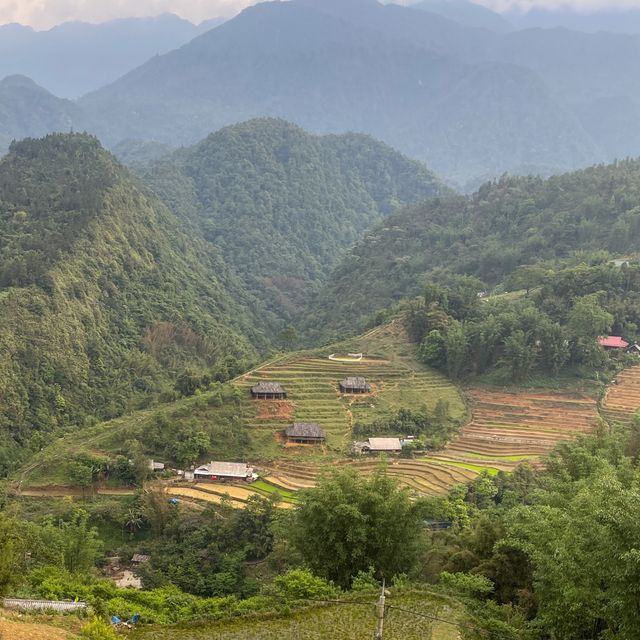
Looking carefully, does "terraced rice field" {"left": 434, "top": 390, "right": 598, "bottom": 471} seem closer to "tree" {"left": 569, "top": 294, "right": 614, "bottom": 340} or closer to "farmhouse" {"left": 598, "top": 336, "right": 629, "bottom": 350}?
"tree" {"left": 569, "top": 294, "right": 614, "bottom": 340}

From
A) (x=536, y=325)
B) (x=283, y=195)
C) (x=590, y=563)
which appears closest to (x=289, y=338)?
(x=536, y=325)

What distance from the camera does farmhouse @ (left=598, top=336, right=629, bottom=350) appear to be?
41844 millimetres

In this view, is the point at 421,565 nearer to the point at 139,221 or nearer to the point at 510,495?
the point at 510,495

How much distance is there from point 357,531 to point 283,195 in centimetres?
9916

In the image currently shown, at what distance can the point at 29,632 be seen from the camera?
1091cm

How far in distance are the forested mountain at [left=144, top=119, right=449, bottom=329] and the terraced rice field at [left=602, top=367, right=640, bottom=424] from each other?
45989 millimetres

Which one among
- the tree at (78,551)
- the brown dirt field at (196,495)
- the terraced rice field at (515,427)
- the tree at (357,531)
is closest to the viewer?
the tree at (357,531)

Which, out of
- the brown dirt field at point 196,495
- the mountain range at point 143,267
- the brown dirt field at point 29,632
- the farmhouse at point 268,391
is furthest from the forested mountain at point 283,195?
the brown dirt field at point 29,632

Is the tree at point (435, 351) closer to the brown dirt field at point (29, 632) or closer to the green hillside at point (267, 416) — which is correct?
the green hillside at point (267, 416)

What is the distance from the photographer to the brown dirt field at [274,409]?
37125 millimetres

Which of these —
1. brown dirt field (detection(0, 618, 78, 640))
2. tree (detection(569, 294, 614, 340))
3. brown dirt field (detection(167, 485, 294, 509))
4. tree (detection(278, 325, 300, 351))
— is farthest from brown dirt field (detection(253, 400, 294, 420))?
brown dirt field (detection(0, 618, 78, 640))

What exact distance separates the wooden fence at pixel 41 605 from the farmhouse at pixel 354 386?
27.4 m

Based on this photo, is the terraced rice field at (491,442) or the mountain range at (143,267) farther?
the mountain range at (143,267)

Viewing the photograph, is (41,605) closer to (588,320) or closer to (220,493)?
(220,493)
